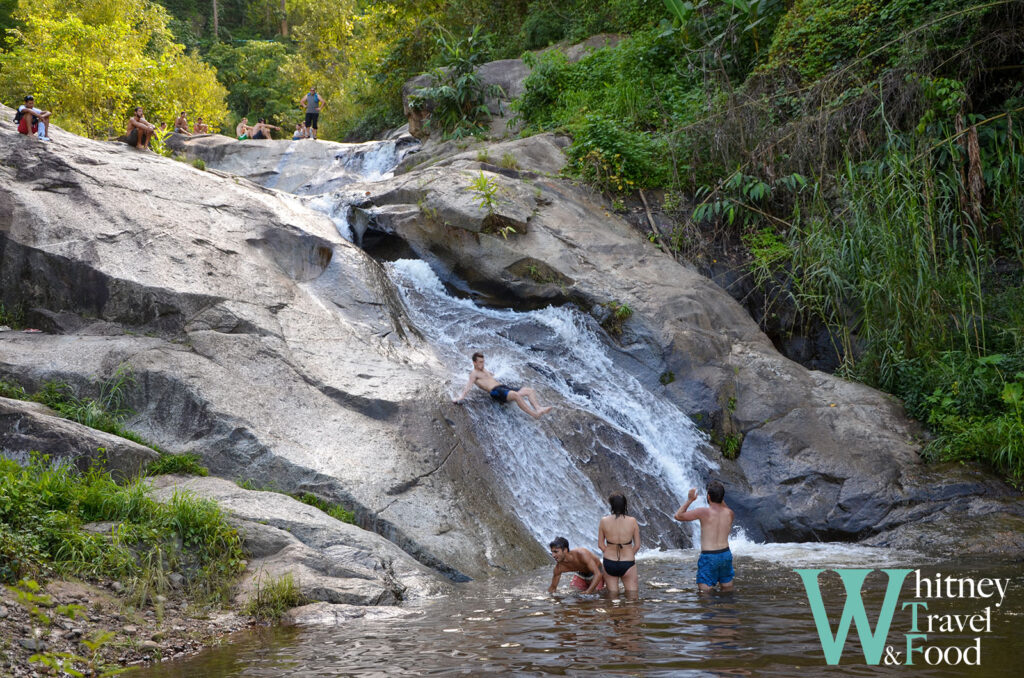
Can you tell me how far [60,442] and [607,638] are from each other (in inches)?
225

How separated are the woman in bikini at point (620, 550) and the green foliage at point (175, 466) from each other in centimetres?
427

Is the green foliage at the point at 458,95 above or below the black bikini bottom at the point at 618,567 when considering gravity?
above

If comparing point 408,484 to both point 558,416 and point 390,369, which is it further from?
point 558,416

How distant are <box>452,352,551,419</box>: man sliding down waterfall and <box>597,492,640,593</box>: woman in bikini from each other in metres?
3.67

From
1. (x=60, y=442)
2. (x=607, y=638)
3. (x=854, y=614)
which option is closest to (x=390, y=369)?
(x=60, y=442)

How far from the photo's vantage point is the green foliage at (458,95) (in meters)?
20.6

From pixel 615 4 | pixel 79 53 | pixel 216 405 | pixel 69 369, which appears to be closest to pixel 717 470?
pixel 216 405

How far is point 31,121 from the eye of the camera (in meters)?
12.9

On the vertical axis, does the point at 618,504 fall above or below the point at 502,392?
below

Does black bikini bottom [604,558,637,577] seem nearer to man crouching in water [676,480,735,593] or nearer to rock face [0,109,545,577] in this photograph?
man crouching in water [676,480,735,593]

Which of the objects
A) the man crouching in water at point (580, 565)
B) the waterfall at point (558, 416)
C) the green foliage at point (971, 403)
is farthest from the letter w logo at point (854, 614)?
the green foliage at point (971, 403)

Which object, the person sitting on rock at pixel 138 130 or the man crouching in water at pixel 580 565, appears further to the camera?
the person sitting on rock at pixel 138 130

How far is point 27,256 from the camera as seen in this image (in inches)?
434

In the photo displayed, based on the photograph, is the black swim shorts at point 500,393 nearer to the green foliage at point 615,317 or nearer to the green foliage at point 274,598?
the green foliage at point 615,317
